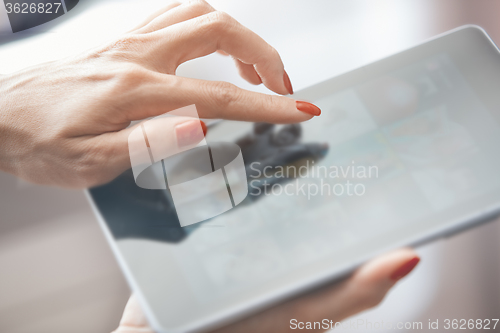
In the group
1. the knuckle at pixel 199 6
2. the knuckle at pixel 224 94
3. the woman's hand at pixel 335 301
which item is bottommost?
the woman's hand at pixel 335 301

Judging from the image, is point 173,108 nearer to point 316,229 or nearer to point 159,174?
point 159,174

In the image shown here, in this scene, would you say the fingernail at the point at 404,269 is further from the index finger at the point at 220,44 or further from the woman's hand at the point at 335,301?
the index finger at the point at 220,44

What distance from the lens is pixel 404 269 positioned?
36 centimetres

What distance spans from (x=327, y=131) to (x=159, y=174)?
0.63ft

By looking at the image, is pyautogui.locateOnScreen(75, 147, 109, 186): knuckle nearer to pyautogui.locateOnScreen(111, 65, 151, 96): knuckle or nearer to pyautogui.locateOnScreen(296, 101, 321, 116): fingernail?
pyautogui.locateOnScreen(111, 65, 151, 96): knuckle

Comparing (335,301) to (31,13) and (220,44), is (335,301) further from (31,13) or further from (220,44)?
(31,13)

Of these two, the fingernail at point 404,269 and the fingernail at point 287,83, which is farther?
the fingernail at point 287,83

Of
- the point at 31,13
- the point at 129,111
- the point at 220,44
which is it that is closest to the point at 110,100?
the point at 129,111

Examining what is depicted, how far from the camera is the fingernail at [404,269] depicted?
358 millimetres

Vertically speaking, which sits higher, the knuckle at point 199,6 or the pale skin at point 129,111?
the knuckle at point 199,6

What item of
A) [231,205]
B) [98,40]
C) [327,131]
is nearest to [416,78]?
[327,131]

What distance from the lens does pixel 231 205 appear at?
39 centimetres

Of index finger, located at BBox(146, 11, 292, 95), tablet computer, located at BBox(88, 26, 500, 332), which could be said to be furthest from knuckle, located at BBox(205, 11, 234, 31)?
tablet computer, located at BBox(88, 26, 500, 332)

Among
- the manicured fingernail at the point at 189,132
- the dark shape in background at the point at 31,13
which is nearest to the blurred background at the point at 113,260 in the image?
the dark shape in background at the point at 31,13
